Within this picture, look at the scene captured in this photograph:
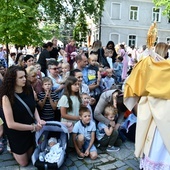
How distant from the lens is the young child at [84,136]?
147 inches

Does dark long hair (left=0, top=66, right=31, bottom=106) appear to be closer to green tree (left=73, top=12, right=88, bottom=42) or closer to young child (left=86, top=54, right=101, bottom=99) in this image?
young child (left=86, top=54, right=101, bottom=99)

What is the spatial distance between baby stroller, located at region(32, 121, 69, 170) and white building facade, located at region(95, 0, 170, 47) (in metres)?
25.0

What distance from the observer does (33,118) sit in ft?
11.8

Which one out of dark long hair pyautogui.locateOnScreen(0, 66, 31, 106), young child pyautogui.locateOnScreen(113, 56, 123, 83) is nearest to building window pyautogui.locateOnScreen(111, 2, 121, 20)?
young child pyautogui.locateOnScreen(113, 56, 123, 83)

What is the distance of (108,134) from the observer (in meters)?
4.04

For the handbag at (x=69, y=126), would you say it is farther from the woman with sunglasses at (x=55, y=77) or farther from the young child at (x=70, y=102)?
the woman with sunglasses at (x=55, y=77)

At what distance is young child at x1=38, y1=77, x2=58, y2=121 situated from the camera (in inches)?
160

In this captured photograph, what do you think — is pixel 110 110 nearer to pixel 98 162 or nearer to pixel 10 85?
pixel 98 162

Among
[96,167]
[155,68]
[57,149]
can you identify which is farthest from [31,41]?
[155,68]

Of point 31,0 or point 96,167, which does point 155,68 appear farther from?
point 31,0

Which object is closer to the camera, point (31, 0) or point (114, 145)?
point (114, 145)

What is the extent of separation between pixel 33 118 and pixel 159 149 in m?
1.84

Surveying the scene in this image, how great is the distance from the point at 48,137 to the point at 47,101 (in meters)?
0.64

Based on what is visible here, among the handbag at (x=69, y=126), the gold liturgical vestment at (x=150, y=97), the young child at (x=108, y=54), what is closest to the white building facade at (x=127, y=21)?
the young child at (x=108, y=54)
